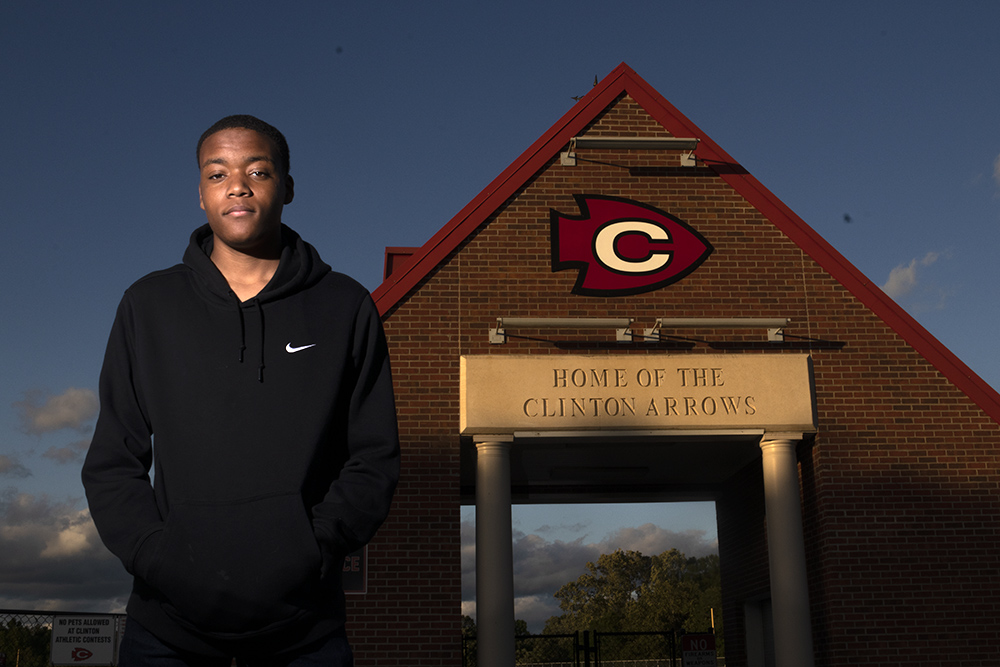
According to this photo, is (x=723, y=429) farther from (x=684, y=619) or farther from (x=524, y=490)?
(x=684, y=619)

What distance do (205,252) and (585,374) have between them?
348 inches

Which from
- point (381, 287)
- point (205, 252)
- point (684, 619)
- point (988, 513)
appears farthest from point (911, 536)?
point (684, 619)

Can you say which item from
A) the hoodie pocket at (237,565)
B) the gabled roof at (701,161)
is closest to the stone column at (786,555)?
the gabled roof at (701,161)

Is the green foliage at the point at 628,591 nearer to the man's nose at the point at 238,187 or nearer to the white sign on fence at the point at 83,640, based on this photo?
the white sign on fence at the point at 83,640

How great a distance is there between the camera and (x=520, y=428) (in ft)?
36.0

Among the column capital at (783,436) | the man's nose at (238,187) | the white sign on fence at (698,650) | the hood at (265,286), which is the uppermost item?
the column capital at (783,436)

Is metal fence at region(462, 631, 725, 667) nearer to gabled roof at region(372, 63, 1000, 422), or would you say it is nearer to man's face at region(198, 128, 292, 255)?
gabled roof at region(372, 63, 1000, 422)

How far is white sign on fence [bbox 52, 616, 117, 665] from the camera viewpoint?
15.4 meters

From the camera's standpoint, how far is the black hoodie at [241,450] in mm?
2006

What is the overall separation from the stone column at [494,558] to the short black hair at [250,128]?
855 cm

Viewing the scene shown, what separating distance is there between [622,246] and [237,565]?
10.3m

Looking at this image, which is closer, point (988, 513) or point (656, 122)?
point (988, 513)

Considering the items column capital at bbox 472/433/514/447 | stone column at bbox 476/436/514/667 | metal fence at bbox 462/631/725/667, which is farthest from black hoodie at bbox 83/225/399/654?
metal fence at bbox 462/631/725/667

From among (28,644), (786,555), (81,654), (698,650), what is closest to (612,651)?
(28,644)
